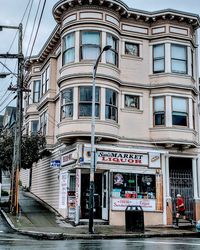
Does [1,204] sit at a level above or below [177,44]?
below

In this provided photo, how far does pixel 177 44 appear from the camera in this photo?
25531mm

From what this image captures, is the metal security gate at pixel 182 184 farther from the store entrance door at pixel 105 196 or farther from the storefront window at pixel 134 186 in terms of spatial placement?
the store entrance door at pixel 105 196

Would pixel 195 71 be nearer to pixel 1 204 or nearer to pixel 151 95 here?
pixel 151 95

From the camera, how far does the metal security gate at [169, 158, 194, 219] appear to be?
2472cm

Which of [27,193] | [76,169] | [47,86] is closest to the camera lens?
[76,169]

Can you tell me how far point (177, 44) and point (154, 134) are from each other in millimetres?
5721

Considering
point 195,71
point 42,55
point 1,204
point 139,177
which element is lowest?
point 1,204

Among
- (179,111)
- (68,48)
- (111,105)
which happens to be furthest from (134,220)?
(68,48)

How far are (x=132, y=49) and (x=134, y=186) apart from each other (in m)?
8.30

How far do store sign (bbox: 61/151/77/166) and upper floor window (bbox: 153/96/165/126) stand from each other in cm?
549

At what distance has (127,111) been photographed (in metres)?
24.5

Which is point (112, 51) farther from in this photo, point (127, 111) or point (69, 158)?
point (69, 158)

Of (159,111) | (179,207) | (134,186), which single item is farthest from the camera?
(159,111)

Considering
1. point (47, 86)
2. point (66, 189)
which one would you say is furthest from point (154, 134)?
point (47, 86)
